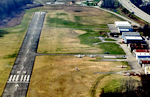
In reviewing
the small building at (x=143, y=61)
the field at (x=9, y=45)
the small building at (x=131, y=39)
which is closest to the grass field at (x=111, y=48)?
the small building at (x=131, y=39)

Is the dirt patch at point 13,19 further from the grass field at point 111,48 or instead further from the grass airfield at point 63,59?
the grass field at point 111,48

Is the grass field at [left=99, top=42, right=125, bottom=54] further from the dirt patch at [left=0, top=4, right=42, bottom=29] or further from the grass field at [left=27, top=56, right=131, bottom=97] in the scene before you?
the dirt patch at [left=0, top=4, right=42, bottom=29]

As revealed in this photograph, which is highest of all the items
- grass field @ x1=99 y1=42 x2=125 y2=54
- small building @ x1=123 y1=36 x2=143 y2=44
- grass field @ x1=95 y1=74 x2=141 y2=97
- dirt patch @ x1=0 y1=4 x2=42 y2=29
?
dirt patch @ x1=0 y1=4 x2=42 y2=29

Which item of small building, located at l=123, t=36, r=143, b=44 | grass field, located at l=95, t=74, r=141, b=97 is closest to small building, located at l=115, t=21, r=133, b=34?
small building, located at l=123, t=36, r=143, b=44

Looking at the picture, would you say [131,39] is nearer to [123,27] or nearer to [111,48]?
[111,48]

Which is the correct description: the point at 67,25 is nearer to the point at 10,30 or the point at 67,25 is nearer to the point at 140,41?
the point at 10,30

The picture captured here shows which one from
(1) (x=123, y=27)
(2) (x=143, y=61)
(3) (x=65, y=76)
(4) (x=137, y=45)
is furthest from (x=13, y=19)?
(2) (x=143, y=61)

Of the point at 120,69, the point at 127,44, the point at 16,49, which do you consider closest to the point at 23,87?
the point at 16,49
